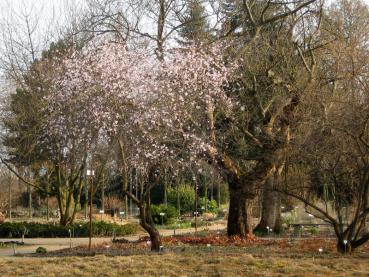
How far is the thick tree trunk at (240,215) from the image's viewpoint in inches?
720

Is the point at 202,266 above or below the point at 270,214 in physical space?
below

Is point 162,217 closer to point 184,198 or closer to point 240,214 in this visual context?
point 184,198

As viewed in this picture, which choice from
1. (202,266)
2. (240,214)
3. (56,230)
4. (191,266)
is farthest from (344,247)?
(56,230)

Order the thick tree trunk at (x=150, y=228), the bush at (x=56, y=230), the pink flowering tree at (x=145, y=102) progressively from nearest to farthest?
the thick tree trunk at (x=150, y=228) < the pink flowering tree at (x=145, y=102) < the bush at (x=56, y=230)

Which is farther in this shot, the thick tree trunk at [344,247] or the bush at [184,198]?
the bush at [184,198]

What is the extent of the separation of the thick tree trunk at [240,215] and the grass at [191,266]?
6382 millimetres

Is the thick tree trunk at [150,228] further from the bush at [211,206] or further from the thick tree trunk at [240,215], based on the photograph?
the bush at [211,206]

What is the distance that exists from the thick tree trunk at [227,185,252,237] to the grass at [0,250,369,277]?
6.38m

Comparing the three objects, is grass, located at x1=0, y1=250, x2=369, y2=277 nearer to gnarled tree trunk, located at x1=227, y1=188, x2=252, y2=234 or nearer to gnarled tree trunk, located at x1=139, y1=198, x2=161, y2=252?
gnarled tree trunk, located at x1=139, y1=198, x2=161, y2=252

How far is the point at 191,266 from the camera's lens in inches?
416

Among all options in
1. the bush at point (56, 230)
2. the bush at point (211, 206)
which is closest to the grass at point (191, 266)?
the bush at point (56, 230)

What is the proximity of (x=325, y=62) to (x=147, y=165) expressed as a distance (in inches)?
292

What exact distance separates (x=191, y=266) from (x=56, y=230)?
639 inches

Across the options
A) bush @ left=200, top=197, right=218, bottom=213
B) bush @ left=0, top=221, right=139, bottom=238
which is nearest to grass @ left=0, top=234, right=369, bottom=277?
bush @ left=0, top=221, right=139, bottom=238
